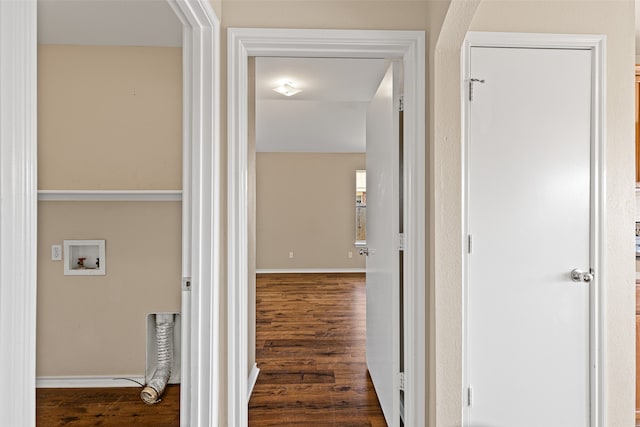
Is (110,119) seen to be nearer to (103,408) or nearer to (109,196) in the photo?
(109,196)

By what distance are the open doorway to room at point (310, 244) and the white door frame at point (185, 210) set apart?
2.84ft

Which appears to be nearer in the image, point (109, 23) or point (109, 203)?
point (109, 23)

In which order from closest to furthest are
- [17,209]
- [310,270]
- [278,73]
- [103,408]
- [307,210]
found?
[17,209]
[103,408]
[278,73]
[307,210]
[310,270]

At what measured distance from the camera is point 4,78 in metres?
0.63

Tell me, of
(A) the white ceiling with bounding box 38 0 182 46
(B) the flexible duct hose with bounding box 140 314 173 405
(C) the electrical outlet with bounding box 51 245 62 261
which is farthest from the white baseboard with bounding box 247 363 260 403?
(A) the white ceiling with bounding box 38 0 182 46

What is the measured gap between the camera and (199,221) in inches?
67.3

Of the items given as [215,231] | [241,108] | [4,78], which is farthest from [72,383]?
[4,78]

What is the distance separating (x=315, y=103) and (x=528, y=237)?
3.29m

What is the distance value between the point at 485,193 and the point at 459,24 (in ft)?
2.58

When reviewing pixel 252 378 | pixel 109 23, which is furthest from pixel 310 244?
pixel 109 23

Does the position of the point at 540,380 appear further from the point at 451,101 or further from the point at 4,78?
the point at 4,78

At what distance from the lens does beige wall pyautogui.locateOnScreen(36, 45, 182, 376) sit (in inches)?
105

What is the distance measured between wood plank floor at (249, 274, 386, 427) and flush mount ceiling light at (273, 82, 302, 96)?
2467 mm

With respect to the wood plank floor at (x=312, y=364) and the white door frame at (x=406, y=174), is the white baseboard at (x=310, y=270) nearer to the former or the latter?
the wood plank floor at (x=312, y=364)
